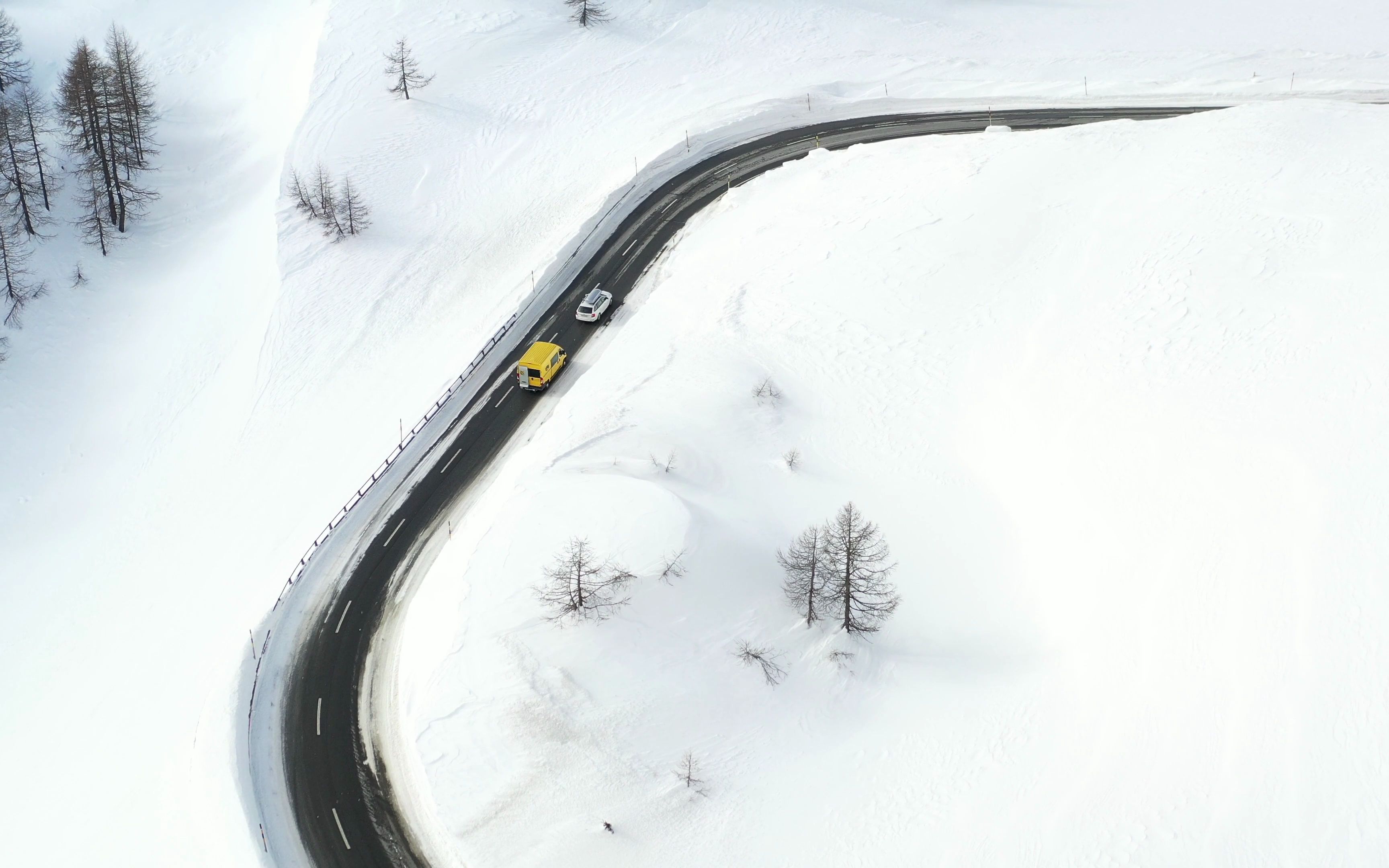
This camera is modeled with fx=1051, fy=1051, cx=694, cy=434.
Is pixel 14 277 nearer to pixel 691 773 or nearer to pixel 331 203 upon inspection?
pixel 331 203

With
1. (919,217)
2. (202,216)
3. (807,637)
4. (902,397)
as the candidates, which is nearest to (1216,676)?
(807,637)

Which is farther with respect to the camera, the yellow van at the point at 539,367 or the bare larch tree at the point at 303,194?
the bare larch tree at the point at 303,194

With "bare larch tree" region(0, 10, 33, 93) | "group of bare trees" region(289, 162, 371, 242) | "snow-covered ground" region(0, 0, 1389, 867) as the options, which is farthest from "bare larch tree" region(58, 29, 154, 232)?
"group of bare trees" region(289, 162, 371, 242)

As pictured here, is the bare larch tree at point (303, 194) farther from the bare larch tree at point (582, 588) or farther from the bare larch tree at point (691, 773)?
the bare larch tree at point (691, 773)

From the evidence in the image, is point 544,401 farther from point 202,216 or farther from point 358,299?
point 202,216

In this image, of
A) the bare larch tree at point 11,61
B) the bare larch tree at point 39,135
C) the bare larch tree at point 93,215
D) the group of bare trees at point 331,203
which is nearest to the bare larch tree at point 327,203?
the group of bare trees at point 331,203

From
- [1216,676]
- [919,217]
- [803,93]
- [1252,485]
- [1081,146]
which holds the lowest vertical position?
[1216,676]
